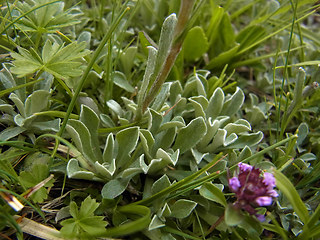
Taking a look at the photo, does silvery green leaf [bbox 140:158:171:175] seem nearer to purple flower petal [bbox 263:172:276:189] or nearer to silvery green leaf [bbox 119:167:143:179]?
silvery green leaf [bbox 119:167:143:179]

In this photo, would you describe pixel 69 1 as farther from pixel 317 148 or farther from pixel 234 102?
pixel 317 148

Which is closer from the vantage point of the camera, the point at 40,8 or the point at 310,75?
the point at 40,8

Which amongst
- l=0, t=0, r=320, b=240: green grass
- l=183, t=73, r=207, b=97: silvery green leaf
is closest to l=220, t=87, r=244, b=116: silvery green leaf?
l=0, t=0, r=320, b=240: green grass

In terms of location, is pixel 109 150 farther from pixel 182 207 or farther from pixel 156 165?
pixel 182 207

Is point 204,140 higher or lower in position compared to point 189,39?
lower

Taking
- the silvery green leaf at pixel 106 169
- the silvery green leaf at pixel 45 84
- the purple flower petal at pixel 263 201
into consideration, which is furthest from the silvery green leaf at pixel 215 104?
the silvery green leaf at pixel 45 84

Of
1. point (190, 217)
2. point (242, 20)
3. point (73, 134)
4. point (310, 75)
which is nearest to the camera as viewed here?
point (73, 134)

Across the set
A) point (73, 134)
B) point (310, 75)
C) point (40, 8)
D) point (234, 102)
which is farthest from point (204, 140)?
point (40, 8)

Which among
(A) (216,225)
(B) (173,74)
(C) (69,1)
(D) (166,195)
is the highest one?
(C) (69,1)
